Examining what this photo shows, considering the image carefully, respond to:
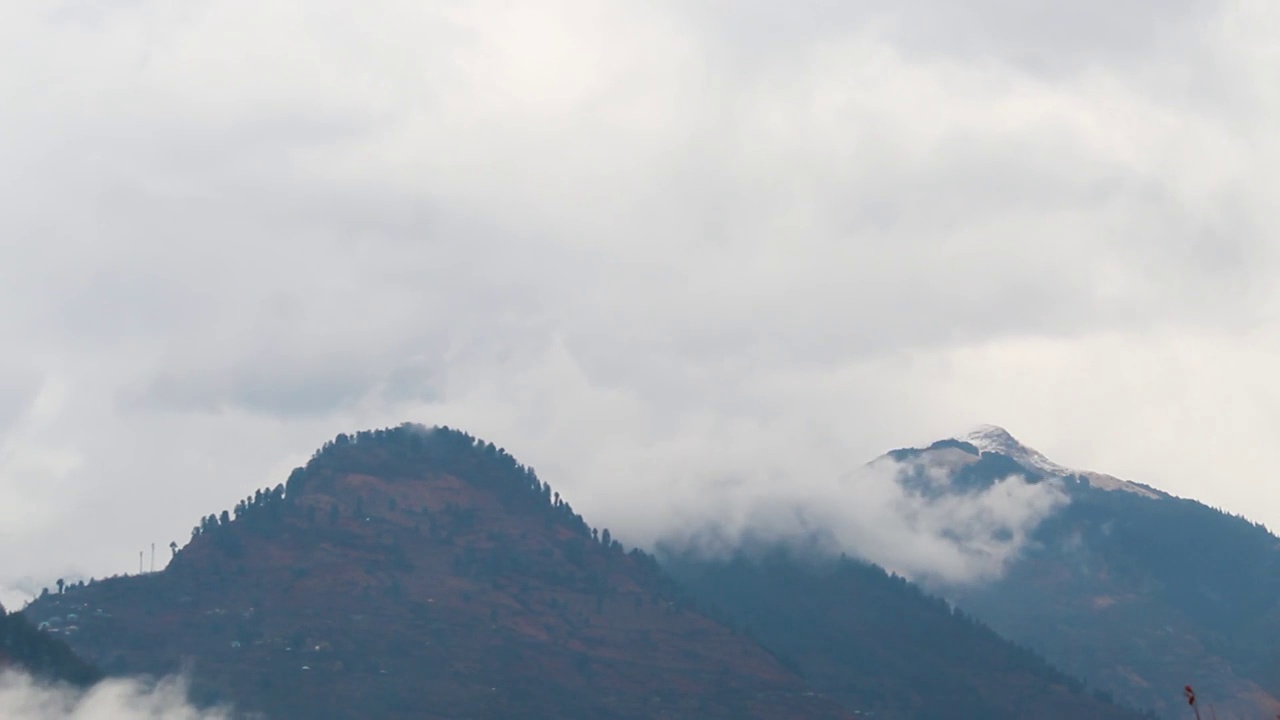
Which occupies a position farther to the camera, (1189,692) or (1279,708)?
(1279,708)

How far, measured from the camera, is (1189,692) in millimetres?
104875

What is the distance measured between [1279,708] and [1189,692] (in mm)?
35048

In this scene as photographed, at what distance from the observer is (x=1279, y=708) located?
136 metres
